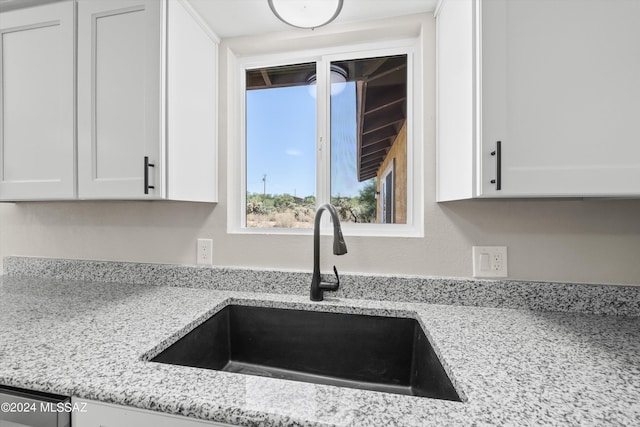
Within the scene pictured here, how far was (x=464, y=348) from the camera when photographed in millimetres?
771

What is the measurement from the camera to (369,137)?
4.55 ft

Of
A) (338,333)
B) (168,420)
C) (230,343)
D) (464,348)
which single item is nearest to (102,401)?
(168,420)

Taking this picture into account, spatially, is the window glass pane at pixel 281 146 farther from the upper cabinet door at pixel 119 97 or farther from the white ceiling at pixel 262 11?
the upper cabinet door at pixel 119 97

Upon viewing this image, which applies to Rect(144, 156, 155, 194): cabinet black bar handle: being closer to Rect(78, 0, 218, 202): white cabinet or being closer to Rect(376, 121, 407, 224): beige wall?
Rect(78, 0, 218, 202): white cabinet

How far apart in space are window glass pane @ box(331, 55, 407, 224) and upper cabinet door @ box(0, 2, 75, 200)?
111 cm

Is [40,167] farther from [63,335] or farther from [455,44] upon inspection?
[455,44]

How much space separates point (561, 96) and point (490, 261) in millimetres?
624

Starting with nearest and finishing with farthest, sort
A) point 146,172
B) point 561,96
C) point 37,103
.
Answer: point 561,96, point 146,172, point 37,103

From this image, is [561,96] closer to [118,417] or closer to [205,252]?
[118,417]

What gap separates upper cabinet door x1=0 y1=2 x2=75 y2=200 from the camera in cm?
116

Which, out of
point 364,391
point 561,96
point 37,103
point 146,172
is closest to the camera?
point 364,391

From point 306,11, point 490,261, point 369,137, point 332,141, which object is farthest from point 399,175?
point 306,11

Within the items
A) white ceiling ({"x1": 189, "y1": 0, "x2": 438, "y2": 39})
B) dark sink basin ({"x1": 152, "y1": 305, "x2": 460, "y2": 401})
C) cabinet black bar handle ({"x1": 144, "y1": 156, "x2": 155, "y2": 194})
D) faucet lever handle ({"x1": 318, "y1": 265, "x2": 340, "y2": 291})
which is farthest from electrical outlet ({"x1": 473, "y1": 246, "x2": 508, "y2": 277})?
cabinet black bar handle ({"x1": 144, "y1": 156, "x2": 155, "y2": 194})

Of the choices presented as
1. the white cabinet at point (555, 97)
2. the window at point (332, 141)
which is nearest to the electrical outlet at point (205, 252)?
the window at point (332, 141)
